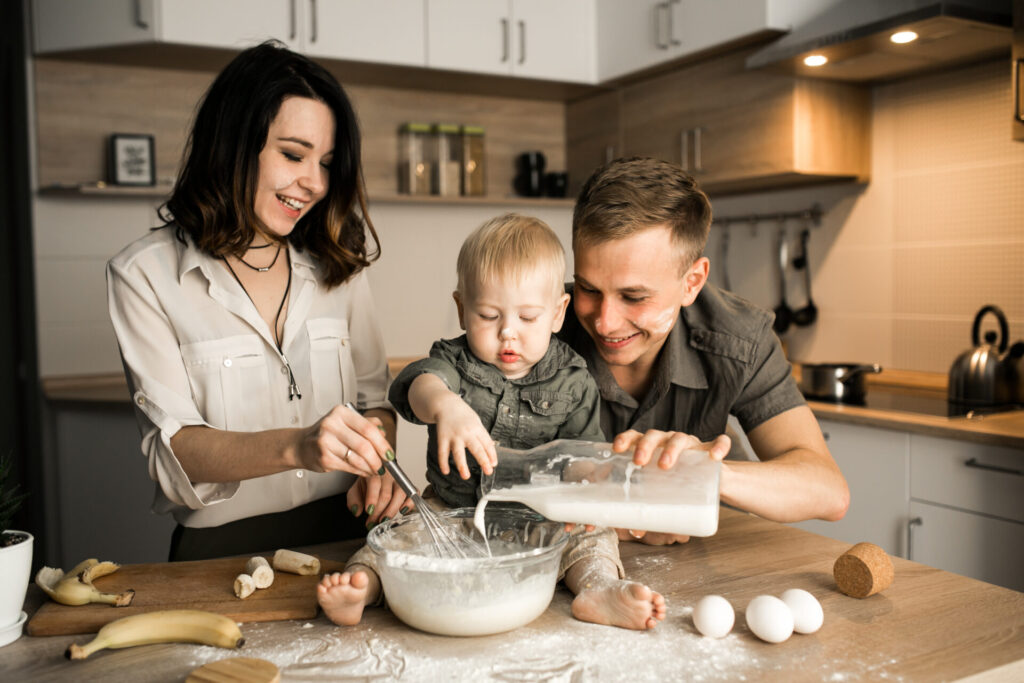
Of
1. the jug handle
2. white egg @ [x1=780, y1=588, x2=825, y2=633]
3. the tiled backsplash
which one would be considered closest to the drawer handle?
→ the jug handle

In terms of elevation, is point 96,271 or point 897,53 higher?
point 897,53

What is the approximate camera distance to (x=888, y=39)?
2.57 metres

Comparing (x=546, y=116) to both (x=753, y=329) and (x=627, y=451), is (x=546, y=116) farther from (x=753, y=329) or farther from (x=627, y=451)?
(x=627, y=451)

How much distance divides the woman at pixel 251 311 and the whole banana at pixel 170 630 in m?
0.32

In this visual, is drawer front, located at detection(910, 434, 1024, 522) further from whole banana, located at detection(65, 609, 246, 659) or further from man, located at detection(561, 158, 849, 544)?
whole banana, located at detection(65, 609, 246, 659)

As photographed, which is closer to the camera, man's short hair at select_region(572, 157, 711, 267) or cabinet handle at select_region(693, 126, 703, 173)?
man's short hair at select_region(572, 157, 711, 267)

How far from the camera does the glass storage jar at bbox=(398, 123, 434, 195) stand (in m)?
3.75

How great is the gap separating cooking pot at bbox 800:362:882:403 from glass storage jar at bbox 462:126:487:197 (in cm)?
169

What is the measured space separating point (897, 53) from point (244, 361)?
224 centimetres

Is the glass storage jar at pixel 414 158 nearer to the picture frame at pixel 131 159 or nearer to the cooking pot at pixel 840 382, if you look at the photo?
the picture frame at pixel 131 159

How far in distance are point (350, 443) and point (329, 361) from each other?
2.09ft

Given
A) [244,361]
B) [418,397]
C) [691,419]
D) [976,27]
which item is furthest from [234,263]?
[976,27]

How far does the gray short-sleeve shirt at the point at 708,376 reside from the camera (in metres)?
1.53

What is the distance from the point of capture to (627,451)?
3.45 feet
